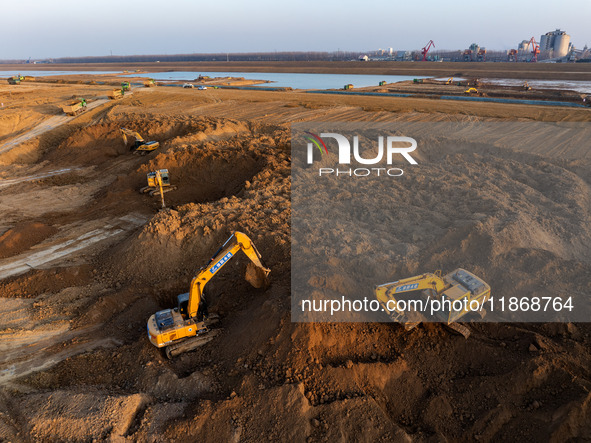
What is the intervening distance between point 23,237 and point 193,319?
9029 millimetres

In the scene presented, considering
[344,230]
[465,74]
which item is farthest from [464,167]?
[465,74]

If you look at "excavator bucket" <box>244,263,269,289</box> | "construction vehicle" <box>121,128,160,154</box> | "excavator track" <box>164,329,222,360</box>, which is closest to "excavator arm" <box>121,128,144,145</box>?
"construction vehicle" <box>121,128,160,154</box>

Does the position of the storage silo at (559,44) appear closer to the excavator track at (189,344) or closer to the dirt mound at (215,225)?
the dirt mound at (215,225)

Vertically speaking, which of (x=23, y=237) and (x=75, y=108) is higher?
(x=75, y=108)

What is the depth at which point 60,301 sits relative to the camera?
9930 millimetres

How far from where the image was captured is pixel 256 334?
7.80 meters

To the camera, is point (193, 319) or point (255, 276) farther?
point (255, 276)

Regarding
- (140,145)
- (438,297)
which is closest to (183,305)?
(438,297)

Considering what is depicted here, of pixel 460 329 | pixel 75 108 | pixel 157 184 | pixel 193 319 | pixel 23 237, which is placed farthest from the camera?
pixel 75 108

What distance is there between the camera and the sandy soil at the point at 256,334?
20.7ft

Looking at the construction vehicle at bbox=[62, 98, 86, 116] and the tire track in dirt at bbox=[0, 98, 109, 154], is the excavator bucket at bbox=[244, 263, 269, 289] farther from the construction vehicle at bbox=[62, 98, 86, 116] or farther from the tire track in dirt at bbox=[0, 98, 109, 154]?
the construction vehicle at bbox=[62, 98, 86, 116]

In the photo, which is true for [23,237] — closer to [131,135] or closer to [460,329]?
[131,135]

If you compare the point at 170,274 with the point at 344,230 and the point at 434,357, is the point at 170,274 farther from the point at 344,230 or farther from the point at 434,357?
the point at 434,357

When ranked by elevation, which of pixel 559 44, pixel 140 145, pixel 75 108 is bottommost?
pixel 140 145
